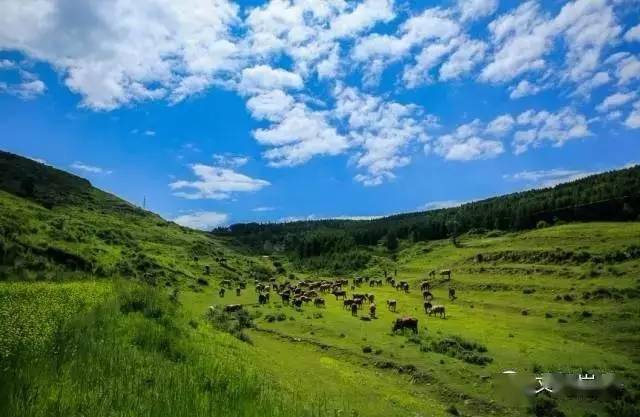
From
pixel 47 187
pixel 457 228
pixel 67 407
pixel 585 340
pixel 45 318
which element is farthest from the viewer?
pixel 457 228

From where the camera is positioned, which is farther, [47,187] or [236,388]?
[47,187]

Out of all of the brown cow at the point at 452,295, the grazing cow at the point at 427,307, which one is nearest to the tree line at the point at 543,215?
the brown cow at the point at 452,295

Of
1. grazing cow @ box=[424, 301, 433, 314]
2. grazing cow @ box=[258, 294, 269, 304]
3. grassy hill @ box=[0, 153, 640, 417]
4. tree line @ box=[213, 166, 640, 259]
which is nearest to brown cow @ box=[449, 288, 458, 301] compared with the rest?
grassy hill @ box=[0, 153, 640, 417]

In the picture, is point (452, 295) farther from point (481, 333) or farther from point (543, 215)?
point (543, 215)

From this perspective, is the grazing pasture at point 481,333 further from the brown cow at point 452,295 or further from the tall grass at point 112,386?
the tall grass at point 112,386

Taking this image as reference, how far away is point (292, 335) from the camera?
1636 inches

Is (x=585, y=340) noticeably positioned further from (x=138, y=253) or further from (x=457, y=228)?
(x=457, y=228)

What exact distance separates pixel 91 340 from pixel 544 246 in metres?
95.1

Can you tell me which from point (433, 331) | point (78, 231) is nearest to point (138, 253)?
point (78, 231)

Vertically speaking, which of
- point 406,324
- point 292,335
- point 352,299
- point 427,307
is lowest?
point 292,335

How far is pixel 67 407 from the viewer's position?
22.6ft

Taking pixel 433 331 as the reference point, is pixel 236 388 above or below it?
above

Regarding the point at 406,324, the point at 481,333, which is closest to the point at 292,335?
the point at 406,324

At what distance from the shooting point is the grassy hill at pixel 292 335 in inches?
331
